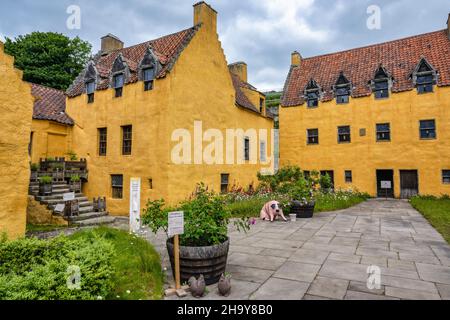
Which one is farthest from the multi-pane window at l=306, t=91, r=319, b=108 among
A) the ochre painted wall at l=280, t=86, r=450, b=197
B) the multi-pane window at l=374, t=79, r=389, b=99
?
the multi-pane window at l=374, t=79, r=389, b=99

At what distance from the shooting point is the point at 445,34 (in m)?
21.1

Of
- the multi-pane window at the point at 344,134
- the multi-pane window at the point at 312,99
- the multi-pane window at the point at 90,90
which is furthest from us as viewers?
the multi-pane window at the point at 312,99

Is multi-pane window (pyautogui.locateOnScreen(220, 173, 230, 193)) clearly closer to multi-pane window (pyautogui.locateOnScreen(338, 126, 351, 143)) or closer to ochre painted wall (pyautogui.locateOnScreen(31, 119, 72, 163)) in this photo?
ochre painted wall (pyautogui.locateOnScreen(31, 119, 72, 163))

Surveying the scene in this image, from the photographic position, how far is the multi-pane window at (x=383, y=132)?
825 inches

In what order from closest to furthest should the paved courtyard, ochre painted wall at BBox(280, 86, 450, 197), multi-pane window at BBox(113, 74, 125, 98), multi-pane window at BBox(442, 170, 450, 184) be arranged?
the paved courtyard < multi-pane window at BBox(113, 74, 125, 98) < multi-pane window at BBox(442, 170, 450, 184) < ochre painted wall at BBox(280, 86, 450, 197)

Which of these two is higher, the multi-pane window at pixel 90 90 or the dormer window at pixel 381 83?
the dormer window at pixel 381 83

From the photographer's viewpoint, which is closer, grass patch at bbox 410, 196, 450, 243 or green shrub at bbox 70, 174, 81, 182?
grass patch at bbox 410, 196, 450, 243

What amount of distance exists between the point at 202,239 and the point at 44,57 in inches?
1236

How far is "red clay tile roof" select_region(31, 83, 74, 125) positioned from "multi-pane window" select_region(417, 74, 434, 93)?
80.9 feet

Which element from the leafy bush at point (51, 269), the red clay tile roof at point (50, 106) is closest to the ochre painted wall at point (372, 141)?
the red clay tile roof at point (50, 106)

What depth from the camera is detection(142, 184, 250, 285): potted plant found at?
5070mm

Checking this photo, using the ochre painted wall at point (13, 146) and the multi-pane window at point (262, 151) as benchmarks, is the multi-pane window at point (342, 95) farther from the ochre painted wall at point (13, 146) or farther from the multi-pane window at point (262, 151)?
the ochre painted wall at point (13, 146)

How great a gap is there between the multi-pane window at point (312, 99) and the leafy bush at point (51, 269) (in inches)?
888
